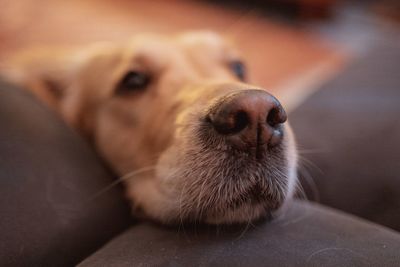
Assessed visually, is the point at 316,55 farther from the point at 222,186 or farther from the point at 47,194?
Answer: the point at 47,194

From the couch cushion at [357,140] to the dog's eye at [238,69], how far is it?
30 cm

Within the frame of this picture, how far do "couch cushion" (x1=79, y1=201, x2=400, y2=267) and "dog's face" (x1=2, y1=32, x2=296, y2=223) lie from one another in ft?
0.31

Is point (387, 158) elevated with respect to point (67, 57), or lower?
lower

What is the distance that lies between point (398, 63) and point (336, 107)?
629mm

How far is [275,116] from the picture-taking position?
1117 millimetres

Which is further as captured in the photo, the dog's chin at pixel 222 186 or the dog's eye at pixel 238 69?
the dog's eye at pixel 238 69

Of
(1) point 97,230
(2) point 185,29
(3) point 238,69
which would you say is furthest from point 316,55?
(1) point 97,230

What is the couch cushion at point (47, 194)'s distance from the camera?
1.04 metres

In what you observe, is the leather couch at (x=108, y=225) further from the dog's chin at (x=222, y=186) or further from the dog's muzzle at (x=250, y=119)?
the dog's muzzle at (x=250, y=119)

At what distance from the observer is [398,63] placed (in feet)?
8.38

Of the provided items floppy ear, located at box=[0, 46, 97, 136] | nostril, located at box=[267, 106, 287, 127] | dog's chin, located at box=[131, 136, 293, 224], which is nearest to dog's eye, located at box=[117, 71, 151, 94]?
floppy ear, located at box=[0, 46, 97, 136]

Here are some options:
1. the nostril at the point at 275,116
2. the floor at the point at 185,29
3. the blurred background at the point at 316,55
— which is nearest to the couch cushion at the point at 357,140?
the blurred background at the point at 316,55

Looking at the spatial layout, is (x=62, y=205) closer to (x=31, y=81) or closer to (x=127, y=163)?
(x=127, y=163)

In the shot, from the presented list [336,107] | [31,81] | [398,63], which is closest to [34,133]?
[31,81]
